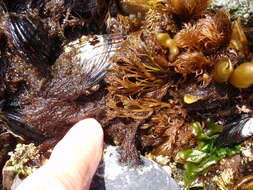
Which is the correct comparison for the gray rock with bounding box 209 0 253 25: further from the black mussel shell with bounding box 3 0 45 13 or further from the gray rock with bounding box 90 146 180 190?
the black mussel shell with bounding box 3 0 45 13

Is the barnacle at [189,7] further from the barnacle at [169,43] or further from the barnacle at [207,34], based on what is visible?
the barnacle at [169,43]

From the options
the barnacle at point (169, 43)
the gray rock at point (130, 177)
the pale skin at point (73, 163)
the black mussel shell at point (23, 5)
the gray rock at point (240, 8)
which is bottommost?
the gray rock at point (130, 177)

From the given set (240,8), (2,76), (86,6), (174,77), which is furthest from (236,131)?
(2,76)

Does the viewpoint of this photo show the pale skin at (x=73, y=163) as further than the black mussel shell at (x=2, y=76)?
No

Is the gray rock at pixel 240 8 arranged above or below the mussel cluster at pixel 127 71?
above

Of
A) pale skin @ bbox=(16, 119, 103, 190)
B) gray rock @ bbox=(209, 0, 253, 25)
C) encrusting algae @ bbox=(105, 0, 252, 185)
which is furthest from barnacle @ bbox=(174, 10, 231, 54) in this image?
pale skin @ bbox=(16, 119, 103, 190)

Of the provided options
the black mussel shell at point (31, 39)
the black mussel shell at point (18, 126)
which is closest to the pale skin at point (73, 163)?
the black mussel shell at point (18, 126)
